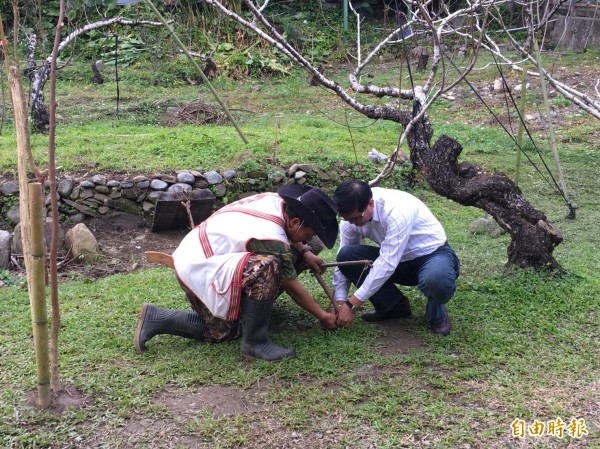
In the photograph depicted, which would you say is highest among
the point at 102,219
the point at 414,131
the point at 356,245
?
the point at 414,131

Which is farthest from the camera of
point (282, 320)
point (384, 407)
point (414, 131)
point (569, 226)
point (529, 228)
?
point (569, 226)

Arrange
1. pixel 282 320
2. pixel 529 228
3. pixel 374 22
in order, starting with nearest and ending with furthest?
1. pixel 282 320
2. pixel 529 228
3. pixel 374 22

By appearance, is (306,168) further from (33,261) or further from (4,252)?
(33,261)

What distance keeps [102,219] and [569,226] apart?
4930mm

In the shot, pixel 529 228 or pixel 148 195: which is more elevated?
pixel 529 228

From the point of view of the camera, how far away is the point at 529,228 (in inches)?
205

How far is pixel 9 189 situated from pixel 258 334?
471 cm

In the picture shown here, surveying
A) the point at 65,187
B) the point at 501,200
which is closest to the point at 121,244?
the point at 65,187

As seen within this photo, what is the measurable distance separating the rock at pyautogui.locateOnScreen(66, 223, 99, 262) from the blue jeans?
2.98m

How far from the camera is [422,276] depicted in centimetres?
426

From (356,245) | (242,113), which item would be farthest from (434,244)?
(242,113)

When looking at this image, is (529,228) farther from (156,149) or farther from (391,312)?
(156,149)

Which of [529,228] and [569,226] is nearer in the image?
[529,228]

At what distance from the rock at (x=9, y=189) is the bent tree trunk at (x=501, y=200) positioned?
4.35 metres
